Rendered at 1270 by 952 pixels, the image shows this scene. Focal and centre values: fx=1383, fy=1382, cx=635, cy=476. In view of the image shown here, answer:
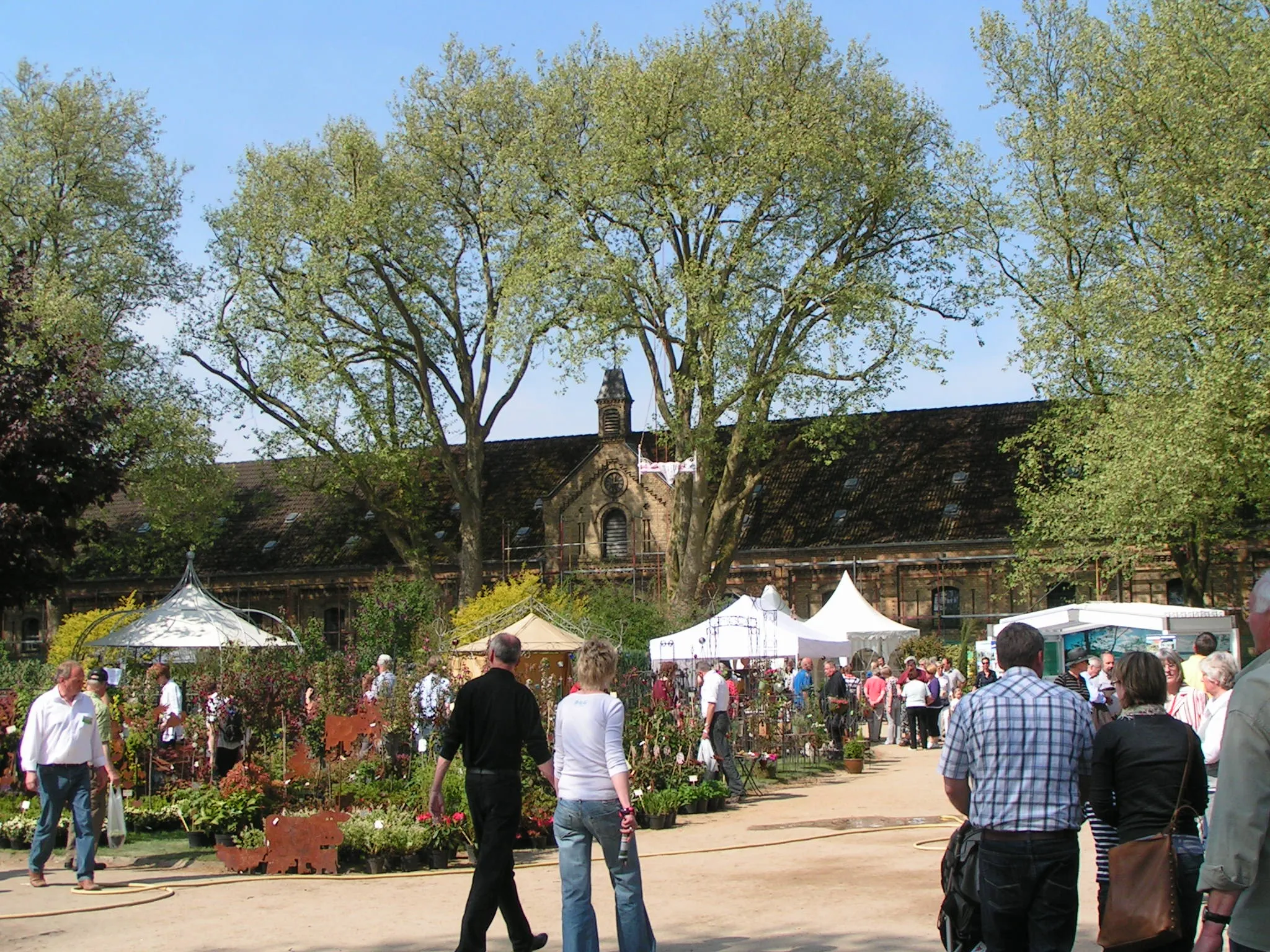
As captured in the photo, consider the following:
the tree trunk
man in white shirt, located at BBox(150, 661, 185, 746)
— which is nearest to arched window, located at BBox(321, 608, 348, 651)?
the tree trunk

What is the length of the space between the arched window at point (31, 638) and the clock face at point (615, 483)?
838 inches

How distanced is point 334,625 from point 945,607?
68.3ft

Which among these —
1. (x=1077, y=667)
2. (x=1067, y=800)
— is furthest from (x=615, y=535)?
(x=1067, y=800)

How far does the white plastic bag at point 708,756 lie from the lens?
16.3 meters

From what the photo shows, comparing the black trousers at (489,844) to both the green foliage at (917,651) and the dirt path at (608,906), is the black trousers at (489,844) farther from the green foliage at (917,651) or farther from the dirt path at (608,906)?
the green foliage at (917,651)

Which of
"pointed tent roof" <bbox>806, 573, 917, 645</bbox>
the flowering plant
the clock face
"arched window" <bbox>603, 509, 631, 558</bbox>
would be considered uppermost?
the clock face

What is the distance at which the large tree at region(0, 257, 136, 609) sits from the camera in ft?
83.6

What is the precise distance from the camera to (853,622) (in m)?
28.2

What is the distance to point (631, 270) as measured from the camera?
3152 centimetres

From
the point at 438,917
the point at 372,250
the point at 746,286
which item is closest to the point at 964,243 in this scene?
the point at 746,286

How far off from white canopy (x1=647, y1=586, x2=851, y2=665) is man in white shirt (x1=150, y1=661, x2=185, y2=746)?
7901mm

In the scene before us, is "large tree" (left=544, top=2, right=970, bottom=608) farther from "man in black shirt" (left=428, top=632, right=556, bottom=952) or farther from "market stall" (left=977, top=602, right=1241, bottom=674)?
"man in black shirt" (left=428, top=632, right=556, bottom=952)

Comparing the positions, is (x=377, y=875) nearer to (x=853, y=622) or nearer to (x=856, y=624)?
(x=856, y=624)

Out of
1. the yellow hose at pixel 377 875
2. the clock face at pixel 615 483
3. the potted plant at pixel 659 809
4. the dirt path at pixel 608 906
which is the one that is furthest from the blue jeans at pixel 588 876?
the clock face at pixel 615 483
